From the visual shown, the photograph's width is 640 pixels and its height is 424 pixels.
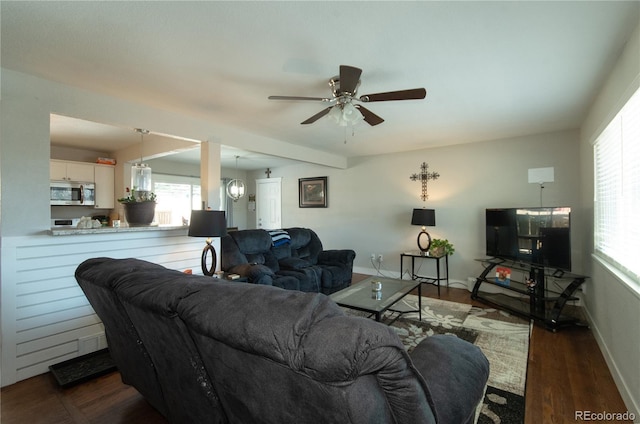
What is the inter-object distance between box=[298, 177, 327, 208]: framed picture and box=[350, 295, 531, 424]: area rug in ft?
9.52

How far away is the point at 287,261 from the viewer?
4.14 metres

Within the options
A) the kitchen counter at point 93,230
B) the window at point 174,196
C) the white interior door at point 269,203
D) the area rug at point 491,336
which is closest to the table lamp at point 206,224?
the kitchen counter at point 93,230

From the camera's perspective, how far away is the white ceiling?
1.56 m

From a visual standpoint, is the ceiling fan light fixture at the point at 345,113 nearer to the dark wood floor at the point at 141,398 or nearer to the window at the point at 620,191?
the window at the point at 620,191

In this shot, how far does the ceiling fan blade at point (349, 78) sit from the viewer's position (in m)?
1.82

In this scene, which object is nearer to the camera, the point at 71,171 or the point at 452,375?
the point at 452,375

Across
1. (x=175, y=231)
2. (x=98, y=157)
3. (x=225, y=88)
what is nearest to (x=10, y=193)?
(x=175, y=231)

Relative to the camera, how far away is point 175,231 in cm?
313

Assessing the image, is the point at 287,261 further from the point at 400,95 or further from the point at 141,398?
the point at 400,95

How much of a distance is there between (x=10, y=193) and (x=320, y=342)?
9.20 feet

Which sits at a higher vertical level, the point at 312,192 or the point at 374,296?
the point at 312,192

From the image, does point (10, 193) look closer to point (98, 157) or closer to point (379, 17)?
point (379, 17)

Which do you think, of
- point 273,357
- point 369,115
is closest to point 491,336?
point 369,115

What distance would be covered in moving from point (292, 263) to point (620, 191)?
11.1 ft
